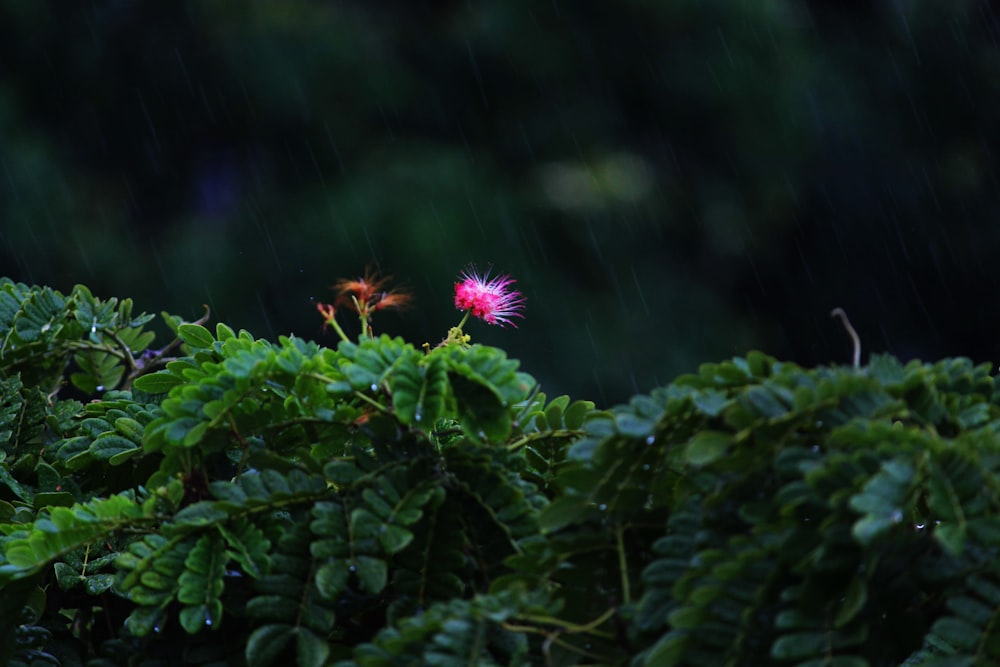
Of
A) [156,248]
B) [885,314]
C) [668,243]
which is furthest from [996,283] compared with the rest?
[156,248]

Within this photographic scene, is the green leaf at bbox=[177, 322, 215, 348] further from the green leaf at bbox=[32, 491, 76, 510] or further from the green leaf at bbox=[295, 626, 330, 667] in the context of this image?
the green leaf at bbox=[295, 626, 330, 667]

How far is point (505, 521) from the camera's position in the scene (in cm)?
106

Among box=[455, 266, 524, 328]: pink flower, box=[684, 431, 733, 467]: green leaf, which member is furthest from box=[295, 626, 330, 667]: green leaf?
box=[455, 266, 524, 328]: pink flower

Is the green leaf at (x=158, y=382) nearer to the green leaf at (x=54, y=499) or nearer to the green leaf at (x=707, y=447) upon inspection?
the green leaf at (x=54, y=499)

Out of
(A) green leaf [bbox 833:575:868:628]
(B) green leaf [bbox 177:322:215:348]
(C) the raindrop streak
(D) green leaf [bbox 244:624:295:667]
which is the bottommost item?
(A) green leaf [bbox 833:575:868:628]

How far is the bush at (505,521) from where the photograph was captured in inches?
33.1

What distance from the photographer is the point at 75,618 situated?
1260 millimetres

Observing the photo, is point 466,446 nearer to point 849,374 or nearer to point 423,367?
point 423,367

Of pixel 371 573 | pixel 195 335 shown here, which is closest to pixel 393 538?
pixel 371 573

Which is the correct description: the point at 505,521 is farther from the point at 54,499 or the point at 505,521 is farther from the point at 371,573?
the point at 54,499

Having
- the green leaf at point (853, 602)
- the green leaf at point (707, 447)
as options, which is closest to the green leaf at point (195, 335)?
the green leaf at point (707, 447)

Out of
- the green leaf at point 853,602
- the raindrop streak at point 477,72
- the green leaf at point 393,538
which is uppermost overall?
the raindrop streak at point 477,72

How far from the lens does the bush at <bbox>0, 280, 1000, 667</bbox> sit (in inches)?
33.1

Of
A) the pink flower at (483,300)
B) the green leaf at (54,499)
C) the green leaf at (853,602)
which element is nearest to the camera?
the green leaf at (853,602)
